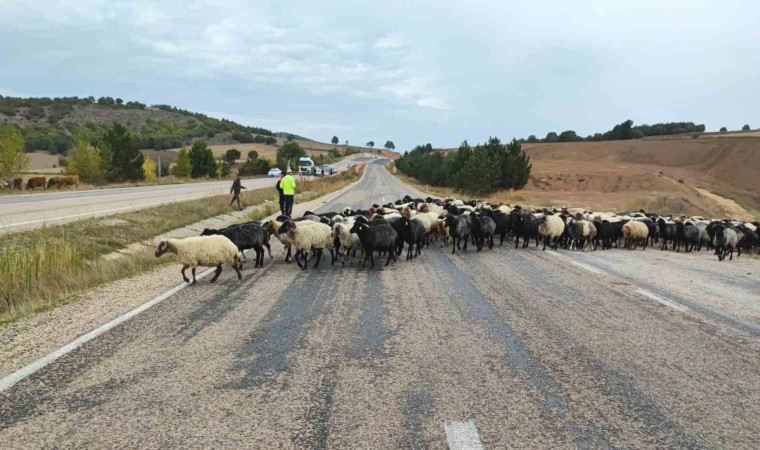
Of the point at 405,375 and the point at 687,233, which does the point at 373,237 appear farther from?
the point at 687,233

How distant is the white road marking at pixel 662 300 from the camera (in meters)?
7.43

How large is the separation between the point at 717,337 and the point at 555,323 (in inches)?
72.4

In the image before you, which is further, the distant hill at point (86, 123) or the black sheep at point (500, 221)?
the distant hill at point (86, 123)

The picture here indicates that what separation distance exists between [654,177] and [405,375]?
69909 mm

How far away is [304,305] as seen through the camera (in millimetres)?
7215

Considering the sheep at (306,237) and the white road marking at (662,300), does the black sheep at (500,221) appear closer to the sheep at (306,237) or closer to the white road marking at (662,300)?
the sheep at (306,237)

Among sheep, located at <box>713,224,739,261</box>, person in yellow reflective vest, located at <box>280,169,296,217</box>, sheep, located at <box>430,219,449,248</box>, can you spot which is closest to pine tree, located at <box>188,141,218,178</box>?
person in yellow reflective vest, located at <box>280,169,296,217</box>

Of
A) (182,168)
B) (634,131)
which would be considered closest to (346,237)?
(182,168)

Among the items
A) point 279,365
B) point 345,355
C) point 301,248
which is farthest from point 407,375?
point 301,248

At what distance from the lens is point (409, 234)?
12.4 meters

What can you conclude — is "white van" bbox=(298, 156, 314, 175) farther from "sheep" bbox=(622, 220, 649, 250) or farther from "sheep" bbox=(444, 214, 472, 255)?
"sheep" bbox=(444, 214, 472, 255)

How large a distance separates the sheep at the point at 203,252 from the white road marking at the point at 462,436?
6.26 metres

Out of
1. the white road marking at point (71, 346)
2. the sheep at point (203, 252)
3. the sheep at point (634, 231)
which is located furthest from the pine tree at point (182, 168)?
the white road marking at point (71, 346)

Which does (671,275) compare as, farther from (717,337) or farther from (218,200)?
(218,200)
